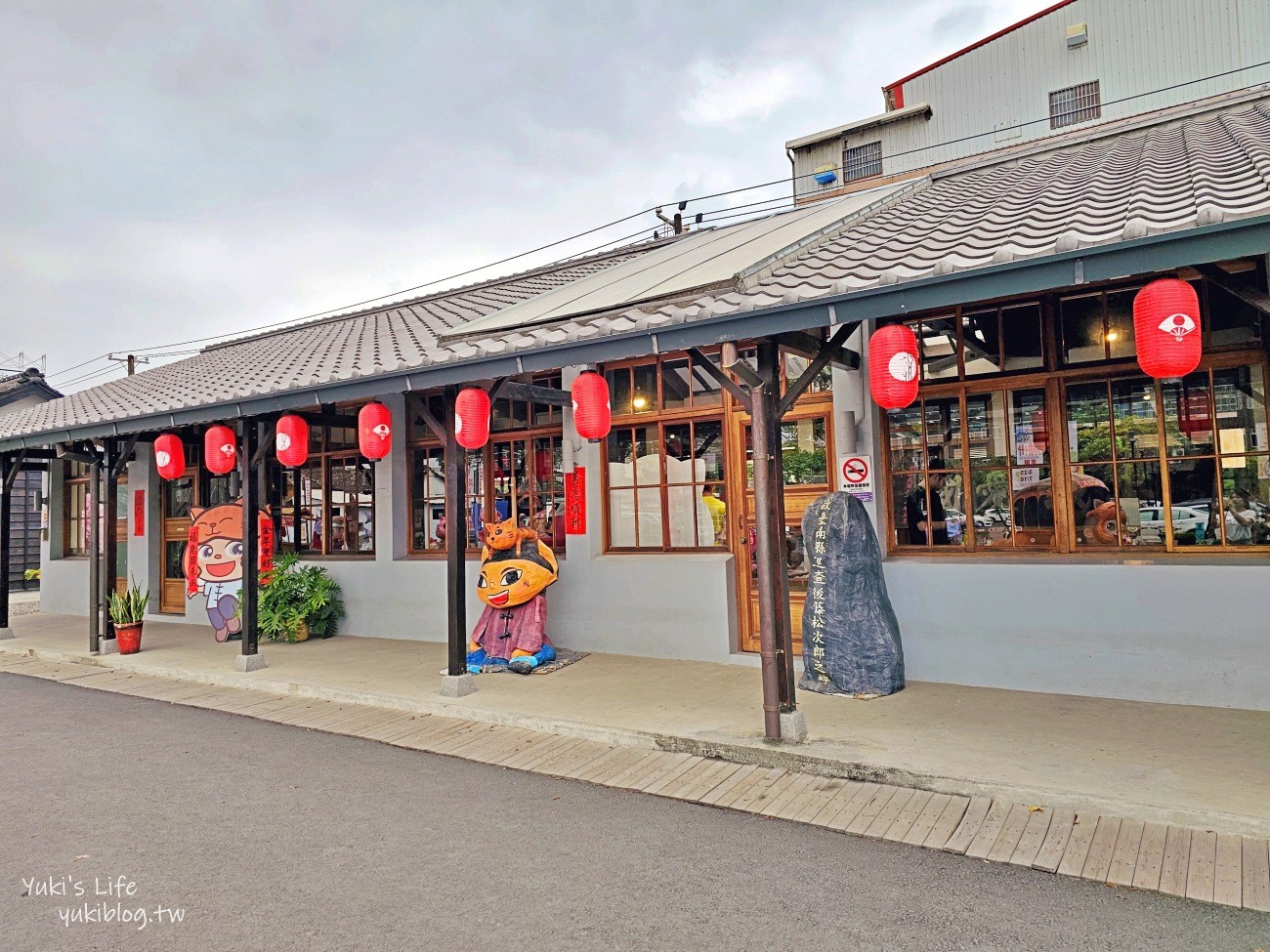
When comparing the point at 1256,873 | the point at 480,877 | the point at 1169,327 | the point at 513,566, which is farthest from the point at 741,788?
the point at 513,566

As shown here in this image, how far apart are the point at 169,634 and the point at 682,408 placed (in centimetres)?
764

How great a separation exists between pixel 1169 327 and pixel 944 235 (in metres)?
1.55

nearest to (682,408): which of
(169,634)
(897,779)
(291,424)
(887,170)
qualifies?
(291,424)

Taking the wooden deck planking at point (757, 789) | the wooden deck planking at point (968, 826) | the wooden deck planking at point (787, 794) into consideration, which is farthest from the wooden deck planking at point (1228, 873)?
the wooden deck planking at point (757, 789)

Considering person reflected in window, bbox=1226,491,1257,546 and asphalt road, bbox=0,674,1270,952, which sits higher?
person reflected in window, bbox=1226,491,1257,546

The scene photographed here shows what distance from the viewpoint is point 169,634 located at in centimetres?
1041

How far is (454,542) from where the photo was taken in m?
6.62

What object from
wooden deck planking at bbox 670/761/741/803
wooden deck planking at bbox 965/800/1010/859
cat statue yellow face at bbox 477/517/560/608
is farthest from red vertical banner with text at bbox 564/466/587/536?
wooden deck planking at bbox 965/800/1010/859

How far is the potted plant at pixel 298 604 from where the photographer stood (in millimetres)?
9273

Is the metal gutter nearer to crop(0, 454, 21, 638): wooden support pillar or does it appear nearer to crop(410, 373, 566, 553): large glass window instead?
crop(410, 373, 566, 553): large glass window

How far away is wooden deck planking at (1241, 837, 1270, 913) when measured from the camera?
2.97 metres

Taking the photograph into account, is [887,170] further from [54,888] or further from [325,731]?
[54,888]

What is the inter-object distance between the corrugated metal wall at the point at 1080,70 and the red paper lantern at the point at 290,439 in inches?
848

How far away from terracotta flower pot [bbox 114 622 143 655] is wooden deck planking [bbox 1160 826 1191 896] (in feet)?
32.2
